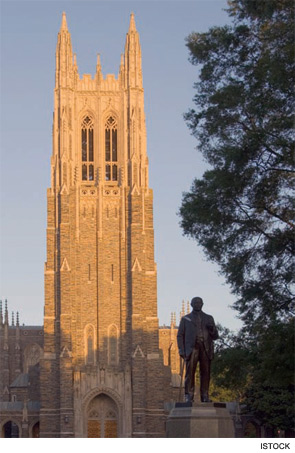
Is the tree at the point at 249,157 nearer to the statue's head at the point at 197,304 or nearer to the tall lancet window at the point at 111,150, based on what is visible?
the statue's head at the point at 197,304

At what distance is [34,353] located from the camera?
8262 centimetres

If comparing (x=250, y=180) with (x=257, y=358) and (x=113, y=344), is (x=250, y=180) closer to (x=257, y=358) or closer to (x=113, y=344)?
(x=257, y=358)

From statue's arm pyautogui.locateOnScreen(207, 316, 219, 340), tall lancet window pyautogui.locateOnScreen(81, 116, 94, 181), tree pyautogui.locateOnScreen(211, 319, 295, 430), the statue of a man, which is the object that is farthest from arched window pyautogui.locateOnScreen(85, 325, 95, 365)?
statue's arm pyautogui.locateOnScreen(207, 316, 219, 340)

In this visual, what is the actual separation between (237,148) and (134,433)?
41.9 metres

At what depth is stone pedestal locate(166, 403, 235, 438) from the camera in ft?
53.2

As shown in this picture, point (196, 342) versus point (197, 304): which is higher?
point (197, 304)

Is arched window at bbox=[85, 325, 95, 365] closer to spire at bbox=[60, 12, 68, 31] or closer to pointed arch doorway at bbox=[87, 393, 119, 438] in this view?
pointed arch doorway at bbox=[87, 393, 119, 438]

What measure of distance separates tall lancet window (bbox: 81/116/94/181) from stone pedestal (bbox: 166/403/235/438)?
170 ft

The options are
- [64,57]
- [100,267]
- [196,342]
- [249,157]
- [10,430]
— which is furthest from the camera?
[10,430]

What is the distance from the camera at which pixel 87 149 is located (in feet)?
225

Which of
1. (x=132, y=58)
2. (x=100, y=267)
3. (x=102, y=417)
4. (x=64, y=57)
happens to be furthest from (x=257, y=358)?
(x=64, y=57)

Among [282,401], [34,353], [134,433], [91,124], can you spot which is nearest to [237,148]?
[282,401]

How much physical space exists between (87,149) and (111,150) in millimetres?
1754

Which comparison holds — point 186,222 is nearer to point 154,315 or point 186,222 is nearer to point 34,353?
point 154,315
